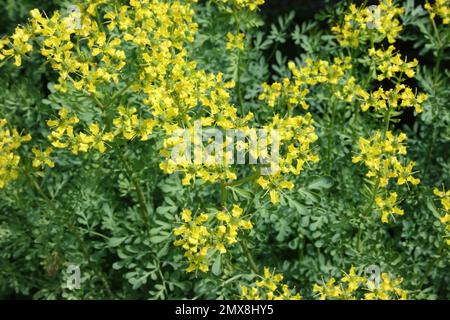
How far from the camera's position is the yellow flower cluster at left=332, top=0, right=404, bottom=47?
3.05 meters

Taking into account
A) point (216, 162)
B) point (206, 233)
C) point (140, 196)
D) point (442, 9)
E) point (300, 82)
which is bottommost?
point (206, 233)

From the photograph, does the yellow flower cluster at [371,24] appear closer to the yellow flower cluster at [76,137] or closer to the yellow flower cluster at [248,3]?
the yellow flower cluster at [248,3]

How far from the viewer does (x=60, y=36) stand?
8.60 feet

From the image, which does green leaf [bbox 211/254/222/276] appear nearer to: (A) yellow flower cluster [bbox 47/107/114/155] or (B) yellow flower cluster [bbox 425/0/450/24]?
(A) yellow flower cluster [bbox 47/107/114/155]

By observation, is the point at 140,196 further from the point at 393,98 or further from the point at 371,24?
the point at 371,24

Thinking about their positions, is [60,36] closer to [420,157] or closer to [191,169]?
[191,169]

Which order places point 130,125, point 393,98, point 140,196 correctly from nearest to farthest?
1. point 130,125
2. point 393,98
3. point 140,196

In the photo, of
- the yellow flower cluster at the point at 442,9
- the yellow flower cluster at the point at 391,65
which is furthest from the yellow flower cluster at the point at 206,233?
the yellow flower cluster at the point at 442,9

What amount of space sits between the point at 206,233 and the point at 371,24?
1442 millimetres

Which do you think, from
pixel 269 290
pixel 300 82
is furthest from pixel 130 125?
pixel 269 290

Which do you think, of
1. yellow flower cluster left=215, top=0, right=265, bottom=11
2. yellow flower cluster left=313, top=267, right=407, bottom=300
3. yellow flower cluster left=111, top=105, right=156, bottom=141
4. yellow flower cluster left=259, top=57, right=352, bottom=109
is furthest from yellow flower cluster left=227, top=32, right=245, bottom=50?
yellow flower cluster left=313, top=267, right=407, bottom=300

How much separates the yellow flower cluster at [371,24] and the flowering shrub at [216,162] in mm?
11

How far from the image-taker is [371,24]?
3.08 m
